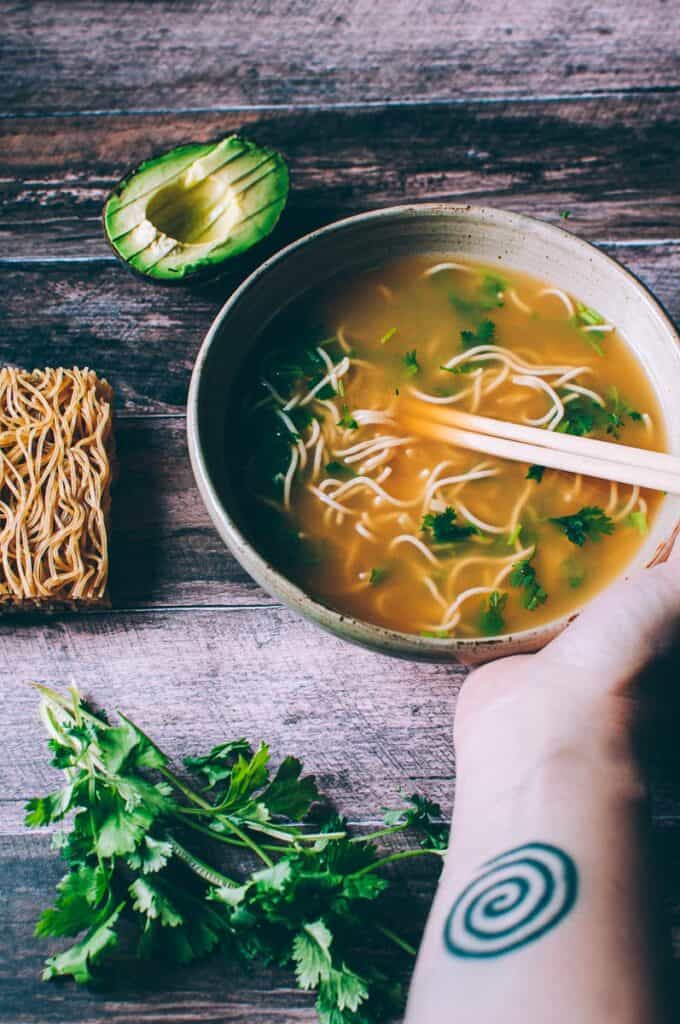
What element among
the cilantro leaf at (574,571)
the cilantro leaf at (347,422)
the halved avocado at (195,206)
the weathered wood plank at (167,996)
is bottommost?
the weathered wood plank at (167,996)

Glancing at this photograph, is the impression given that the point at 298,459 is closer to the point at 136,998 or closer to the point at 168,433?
the point at 168,433

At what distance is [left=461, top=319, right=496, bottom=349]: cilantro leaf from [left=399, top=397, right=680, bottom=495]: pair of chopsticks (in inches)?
6.6

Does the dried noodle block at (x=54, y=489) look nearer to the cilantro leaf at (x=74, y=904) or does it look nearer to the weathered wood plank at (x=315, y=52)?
the cilantro leaf at (x=74, y=904)

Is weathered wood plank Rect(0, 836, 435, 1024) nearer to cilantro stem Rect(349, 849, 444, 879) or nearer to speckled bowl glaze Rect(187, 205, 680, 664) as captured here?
cilantro stem Rect(349, 849, 444, 879)

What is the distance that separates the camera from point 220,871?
1780mm

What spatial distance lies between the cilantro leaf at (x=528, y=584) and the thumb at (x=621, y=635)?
161 mm

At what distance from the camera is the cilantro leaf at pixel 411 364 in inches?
74.4

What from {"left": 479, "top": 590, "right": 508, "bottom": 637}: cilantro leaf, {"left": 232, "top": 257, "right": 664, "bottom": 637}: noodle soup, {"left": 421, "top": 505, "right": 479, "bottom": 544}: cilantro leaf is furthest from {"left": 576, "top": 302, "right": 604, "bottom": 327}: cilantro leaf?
{"left": 479, "top": 590, "right": 508, "bottom": 637}: cilantro leaf

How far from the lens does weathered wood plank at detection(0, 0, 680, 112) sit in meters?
2.26

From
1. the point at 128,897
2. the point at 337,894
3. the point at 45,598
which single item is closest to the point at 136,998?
the point at 128,897

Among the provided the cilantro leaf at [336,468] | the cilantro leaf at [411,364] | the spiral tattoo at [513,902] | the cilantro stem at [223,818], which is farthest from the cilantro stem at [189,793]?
the cilantro leaf at [411,364]

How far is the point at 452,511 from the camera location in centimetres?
180

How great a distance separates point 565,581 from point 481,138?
3.89ft

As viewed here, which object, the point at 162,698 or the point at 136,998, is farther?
the point at 162,698
